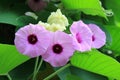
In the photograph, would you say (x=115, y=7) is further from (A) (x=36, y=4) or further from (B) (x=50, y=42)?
(B) (x=50, y=42)

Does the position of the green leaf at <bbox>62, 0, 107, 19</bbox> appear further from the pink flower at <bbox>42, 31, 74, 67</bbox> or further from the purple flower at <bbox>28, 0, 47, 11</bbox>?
the pink flower at <bbox>42, 31, 74, 67</bbox>

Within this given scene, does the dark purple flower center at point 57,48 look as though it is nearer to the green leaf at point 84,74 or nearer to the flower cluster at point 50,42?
the flower cluster at point 50,42

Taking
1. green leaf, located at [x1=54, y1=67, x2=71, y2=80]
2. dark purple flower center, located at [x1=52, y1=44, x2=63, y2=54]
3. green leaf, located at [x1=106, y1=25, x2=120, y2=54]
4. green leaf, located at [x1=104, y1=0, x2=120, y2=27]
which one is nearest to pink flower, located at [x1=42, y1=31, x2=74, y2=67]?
dark purple flower center, located at [x1=52, y1=44, x2=63, y2=54]

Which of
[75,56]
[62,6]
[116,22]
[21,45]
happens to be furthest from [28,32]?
[116,22]


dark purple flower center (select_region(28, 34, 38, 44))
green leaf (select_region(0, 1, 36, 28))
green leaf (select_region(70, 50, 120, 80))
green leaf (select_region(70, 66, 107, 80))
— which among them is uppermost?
dark purple flower center (select_region(28, 34, 38, 44))

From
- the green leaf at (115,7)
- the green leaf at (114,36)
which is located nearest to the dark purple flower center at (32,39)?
the green leaf at (114,36)

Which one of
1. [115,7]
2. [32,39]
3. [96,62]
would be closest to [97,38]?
[96,62]

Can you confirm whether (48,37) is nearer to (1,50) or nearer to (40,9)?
(1,50)
